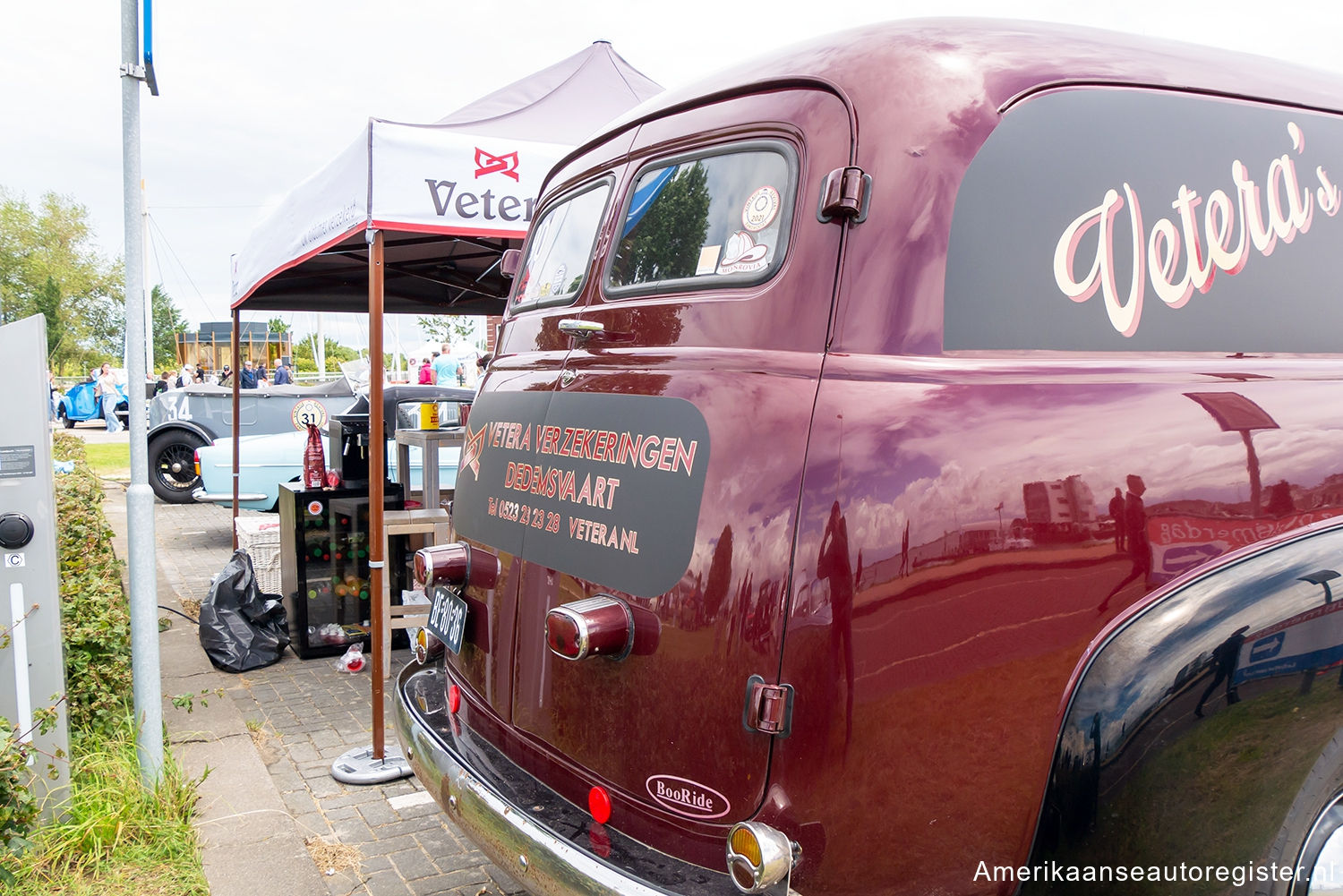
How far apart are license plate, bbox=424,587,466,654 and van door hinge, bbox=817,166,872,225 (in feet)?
5.20

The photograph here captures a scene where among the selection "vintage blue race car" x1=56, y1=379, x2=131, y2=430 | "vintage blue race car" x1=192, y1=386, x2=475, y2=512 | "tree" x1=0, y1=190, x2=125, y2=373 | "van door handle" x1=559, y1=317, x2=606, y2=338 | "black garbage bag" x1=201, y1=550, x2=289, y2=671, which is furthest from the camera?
"tree" x1=0, y1=190, x2=125, y2=373

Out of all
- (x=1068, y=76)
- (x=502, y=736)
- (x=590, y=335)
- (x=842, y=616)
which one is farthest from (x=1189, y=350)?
Result: (x=502, y=736)

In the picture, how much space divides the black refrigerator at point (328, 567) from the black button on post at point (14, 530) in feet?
8.23

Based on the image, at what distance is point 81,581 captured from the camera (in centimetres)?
376

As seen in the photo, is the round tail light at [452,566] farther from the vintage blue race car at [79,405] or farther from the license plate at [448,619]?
the vintage blue race car at [79,405]

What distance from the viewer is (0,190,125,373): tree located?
48625mm

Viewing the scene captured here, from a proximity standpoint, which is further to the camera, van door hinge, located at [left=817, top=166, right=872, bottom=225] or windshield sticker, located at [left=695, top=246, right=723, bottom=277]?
windshield sticker, located at [left=695, top=246, right=723, bottom=277]

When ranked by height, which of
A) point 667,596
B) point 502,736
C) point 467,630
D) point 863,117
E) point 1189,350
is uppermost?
point 863,117

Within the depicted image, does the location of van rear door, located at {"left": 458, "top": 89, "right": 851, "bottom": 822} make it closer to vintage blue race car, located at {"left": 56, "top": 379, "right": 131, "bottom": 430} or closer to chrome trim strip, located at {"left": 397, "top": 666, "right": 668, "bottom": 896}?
chrome trim strip, located at {"left": 397, "top": 666, "right": 668, "bottom": 896}

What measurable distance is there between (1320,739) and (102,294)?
6066cm

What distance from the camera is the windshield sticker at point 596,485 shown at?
6.59 ft

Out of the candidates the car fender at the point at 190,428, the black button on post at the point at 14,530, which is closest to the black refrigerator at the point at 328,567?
the black button on post at the point at 14,530

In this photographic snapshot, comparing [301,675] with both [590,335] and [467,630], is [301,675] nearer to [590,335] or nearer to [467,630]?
[467,630]

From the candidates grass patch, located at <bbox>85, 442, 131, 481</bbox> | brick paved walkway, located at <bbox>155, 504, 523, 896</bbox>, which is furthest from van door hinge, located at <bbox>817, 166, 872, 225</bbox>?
grass patch, located at <bbox>85, 442, 131, 481</bbox>
